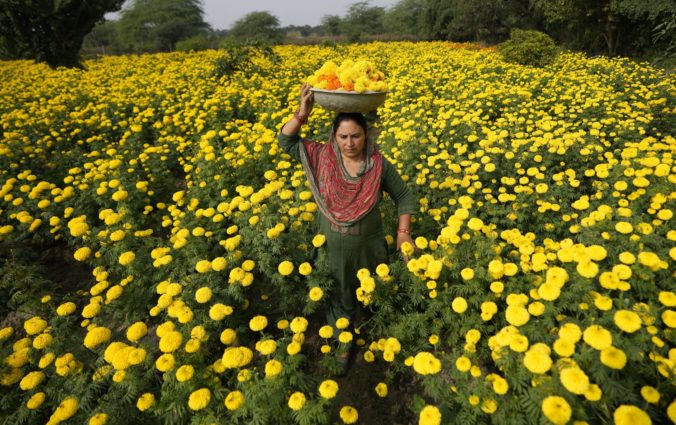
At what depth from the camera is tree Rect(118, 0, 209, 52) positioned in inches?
1214

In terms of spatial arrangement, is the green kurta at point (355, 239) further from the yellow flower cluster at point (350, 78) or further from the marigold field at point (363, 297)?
the yellow flower cluster at point (350, 78)

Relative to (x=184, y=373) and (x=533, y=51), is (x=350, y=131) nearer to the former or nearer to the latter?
(x=184, y=373)

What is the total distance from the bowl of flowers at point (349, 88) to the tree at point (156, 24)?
35143 millimetres

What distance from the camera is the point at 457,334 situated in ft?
6.41

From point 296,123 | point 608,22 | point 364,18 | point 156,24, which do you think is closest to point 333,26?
point 364,18

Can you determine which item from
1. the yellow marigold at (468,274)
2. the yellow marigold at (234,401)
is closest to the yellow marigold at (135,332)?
→ the yellow marigold at (234,401)

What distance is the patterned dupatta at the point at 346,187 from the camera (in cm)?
217

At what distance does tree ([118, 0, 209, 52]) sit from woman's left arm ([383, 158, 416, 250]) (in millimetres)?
35323

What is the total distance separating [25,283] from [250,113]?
4749 millimetres

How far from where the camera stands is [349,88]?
1.83 metres

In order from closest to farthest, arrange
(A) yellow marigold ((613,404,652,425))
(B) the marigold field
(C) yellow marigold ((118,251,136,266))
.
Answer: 1. (A) yellow marigold ((613,404,652,425))
2. (B) the marigold field
3. (C) yellow marigold ((118,251,136,266))

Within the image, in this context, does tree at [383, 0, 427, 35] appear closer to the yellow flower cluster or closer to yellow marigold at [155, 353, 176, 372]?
the yellow flower cluster

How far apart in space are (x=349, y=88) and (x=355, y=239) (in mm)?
1028

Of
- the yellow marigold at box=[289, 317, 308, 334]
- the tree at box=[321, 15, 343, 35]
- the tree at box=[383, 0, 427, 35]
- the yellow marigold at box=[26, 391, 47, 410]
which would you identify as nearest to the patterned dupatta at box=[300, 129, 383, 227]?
the yellow marigold at box=[289, 317, 308, 334]
